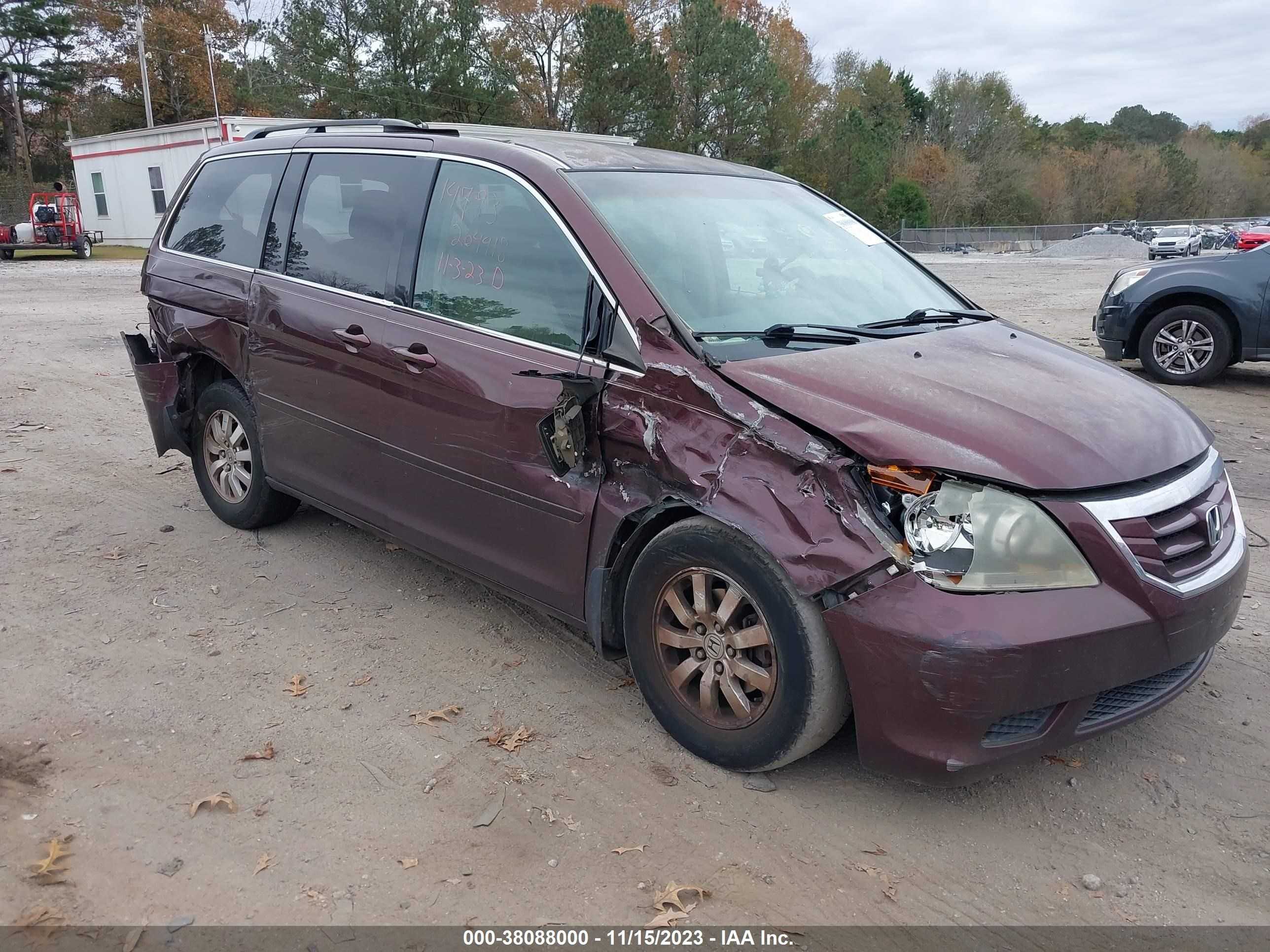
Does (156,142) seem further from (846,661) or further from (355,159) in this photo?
(846,661)

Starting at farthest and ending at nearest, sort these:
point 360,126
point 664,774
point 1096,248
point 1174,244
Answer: point 1096,248, point 1174,244, point 360,126, point 664,774

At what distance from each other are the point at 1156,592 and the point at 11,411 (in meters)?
8.51

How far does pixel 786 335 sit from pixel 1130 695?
1.56 meters

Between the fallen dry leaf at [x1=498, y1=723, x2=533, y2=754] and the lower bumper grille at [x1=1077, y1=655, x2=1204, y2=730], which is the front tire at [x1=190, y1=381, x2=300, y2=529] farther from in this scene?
the lower bumper grille at [x1=1077, y1=655, x2=1204, y2=730]

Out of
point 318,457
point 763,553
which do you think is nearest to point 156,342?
point 318,457

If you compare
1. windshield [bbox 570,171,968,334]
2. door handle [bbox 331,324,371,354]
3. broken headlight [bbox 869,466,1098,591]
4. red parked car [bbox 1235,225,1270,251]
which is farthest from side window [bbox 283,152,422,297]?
red parked car [bbox 1235,225,1270,251]

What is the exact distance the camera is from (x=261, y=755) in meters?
3.34

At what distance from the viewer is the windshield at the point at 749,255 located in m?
3.49

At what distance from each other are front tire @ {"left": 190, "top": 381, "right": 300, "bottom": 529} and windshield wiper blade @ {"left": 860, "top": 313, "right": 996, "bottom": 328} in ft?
10.0

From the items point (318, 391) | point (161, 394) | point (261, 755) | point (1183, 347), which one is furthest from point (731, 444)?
point (1183, 347)

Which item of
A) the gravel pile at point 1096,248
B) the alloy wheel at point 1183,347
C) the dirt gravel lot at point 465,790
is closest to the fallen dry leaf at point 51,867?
the dirt gravel lot at point 465,790

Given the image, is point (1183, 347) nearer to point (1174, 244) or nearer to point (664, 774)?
point (664, 774)

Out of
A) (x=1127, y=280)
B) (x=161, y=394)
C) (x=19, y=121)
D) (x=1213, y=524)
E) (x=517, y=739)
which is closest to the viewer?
(x=1213, y=524)

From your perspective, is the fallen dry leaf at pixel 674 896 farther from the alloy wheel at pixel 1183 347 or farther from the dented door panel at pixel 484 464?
the alloy wheel at pixel 1183 347
